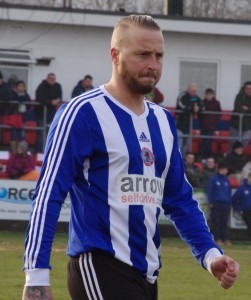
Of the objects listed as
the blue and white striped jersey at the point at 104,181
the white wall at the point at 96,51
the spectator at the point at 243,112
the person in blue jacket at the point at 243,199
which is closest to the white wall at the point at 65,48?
the white wall at the point at 96,51

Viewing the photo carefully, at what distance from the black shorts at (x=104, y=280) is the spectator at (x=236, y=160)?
2038 cm

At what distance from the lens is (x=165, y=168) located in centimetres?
546

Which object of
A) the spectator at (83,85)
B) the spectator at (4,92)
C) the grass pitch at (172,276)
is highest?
the spectator at (83,85)

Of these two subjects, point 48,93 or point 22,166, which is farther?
point 48,93

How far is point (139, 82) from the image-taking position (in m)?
5.25

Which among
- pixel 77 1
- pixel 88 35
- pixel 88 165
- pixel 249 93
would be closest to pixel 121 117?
pixel 88 165

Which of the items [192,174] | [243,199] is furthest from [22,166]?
[243,199]

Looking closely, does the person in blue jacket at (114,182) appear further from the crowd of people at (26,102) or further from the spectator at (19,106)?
the spectator at (19,106)

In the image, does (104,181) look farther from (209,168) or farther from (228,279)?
(209,168)

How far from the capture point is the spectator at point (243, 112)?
88.5ft

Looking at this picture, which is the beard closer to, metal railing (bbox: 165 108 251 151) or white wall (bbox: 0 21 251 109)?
metal railing (bbox: 165 108 251 151)

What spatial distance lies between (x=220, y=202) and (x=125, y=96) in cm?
1831

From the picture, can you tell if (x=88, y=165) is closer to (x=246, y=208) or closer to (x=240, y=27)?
(x=246, y=208)

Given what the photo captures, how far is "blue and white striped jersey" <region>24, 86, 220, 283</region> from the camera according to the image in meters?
5.09
